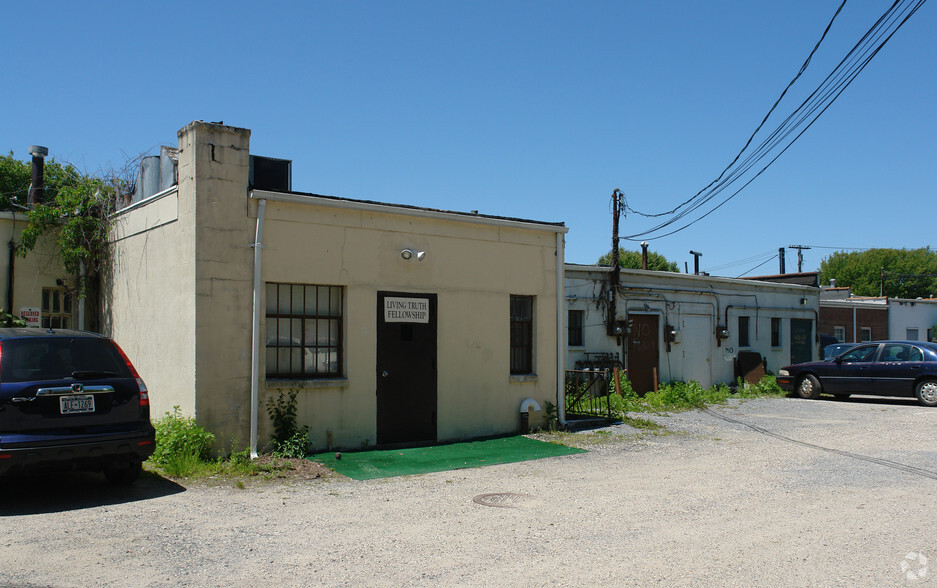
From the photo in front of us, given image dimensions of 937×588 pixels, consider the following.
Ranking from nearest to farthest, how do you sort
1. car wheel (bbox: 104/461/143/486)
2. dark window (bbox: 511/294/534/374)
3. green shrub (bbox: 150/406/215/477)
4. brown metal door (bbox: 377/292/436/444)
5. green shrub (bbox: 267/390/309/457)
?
1. car wheel (bbox: 104/461/143/486)
2. green shrub (bbox: 150/406/215/477)
3. green shrub (bbox: 267/390/309/457)
4. brown metal door (bbox: 377/292/436/444)
5. dark window (bbox: 511/294/534/374)

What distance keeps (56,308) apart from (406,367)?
6.69 meters

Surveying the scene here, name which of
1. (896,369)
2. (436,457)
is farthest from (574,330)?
(436,457)

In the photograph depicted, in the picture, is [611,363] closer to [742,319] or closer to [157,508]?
[742,319]

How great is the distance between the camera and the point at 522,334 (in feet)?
42.1

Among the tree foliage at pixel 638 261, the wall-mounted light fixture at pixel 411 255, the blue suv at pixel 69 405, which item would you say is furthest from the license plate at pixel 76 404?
the tree foliage at pixel 638 261

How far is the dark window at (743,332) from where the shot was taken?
2289 cm

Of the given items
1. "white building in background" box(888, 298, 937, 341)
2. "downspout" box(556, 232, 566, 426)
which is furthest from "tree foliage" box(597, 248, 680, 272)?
"downspout" box(556, 232, 566, 426)

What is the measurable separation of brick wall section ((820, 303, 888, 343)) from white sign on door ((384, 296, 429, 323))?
75.7ft

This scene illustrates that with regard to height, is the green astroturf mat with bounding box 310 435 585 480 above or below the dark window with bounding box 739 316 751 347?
below

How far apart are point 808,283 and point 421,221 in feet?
62.2

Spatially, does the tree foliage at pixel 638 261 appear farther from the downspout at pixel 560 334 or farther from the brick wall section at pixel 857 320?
the downspout at pixel 560 334

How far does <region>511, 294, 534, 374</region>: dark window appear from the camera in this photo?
41.8ft

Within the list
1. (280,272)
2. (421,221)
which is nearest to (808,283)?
(421,221)

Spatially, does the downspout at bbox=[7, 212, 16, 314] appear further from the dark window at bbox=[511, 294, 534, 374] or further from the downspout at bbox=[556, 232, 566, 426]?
the downspout at bbox=[556, 232, 566, 426]
